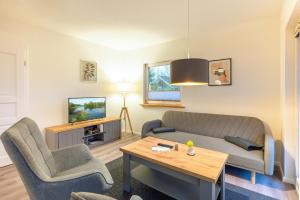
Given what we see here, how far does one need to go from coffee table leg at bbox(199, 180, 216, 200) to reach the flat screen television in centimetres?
286

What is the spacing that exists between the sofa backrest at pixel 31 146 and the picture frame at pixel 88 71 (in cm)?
232

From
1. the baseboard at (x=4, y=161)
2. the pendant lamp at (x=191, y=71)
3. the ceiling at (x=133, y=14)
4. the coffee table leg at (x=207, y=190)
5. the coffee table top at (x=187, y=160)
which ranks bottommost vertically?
the baseboard at (x=4, y=161)

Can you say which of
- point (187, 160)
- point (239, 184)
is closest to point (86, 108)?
point (187, 160)

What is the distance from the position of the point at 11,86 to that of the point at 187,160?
9.88 feet

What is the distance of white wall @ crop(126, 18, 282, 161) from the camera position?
2.76 m

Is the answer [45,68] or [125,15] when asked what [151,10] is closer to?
[125,15]

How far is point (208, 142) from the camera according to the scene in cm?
269

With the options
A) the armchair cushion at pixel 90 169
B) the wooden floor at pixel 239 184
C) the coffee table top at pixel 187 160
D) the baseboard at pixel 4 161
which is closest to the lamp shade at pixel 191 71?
the coffee table top at pixel 187 160

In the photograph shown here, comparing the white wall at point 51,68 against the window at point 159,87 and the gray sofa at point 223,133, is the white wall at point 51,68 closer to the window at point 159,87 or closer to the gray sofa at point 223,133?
the window at point 159,87

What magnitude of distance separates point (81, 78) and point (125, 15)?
1889 millimetres

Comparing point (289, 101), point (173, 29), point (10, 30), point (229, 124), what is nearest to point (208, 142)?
point (229, 124)

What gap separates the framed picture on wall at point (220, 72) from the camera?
124 inches

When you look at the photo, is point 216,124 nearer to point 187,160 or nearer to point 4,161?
point 187,160

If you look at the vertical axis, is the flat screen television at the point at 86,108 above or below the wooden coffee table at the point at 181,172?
above
